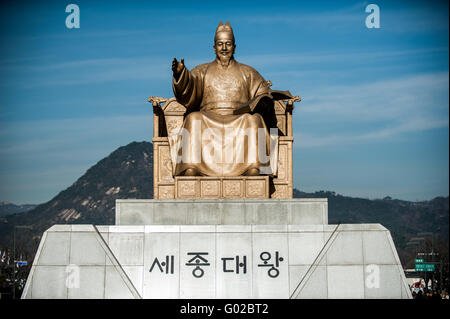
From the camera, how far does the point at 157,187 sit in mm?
15766

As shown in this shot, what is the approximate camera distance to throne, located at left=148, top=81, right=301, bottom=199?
1464cm

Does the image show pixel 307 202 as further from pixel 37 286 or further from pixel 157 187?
pixel 37 286

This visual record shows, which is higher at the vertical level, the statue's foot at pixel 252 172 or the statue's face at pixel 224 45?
the statue's face at pixel 224 45

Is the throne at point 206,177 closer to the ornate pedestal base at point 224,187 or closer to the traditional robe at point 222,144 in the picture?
the ornate pedestal base at point 224,187

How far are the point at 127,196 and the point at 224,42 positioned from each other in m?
122

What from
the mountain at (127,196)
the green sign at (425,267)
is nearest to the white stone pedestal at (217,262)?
the green sign at (425,267)

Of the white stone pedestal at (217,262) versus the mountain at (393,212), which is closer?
the white stone pedestal at (217,262)

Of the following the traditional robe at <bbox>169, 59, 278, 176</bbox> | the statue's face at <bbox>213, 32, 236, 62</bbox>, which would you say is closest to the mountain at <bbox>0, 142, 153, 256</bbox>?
the statue's face at <bbox>213, 32, 236, 62</bbox>

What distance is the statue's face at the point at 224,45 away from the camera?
16609 mm

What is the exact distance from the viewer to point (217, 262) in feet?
44.0

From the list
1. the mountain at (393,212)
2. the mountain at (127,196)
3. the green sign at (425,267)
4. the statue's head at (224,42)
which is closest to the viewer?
the statue's head at (224,42)

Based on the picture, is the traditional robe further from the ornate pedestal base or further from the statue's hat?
the statue's hat
